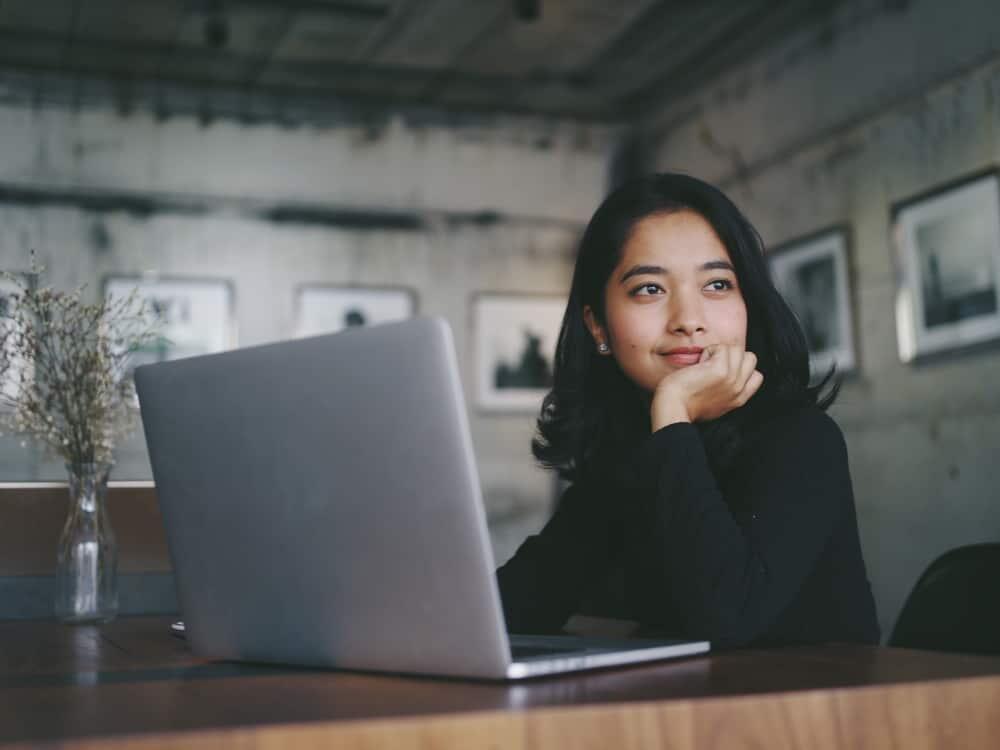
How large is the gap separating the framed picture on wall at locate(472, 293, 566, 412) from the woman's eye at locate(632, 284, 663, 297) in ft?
16.1

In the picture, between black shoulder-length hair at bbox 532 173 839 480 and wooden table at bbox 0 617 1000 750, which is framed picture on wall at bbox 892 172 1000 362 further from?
wooden table at bbox 0 617 1000 750

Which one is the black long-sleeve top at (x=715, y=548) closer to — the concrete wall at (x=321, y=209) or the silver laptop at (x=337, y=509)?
the silver laptop at (x=337, y=509)

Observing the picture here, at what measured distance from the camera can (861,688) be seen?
808 millimetres

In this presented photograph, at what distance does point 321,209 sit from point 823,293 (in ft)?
9.91

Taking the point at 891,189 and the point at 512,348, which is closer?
the point at 891,189

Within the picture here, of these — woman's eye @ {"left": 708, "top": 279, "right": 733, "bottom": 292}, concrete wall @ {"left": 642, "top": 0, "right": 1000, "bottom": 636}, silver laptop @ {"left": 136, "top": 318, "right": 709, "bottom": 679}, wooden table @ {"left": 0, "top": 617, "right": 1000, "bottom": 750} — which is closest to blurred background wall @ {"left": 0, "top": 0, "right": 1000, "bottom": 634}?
concrete wall @ {"left": 642, "top": 0, "right": 1000, "bottom": 636}

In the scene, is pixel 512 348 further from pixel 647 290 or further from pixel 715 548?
pixel 715 548

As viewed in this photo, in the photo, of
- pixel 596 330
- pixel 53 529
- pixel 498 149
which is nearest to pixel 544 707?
pixel 596 330

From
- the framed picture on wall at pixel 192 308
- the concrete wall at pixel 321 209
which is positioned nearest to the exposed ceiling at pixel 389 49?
the concrete wall at pixel 321 209

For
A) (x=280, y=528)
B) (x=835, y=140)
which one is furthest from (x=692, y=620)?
(x=835, y=140)

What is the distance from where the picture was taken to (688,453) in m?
1.25

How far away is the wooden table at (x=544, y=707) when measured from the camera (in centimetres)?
70

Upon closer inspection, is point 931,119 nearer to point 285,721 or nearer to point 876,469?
point 876,469

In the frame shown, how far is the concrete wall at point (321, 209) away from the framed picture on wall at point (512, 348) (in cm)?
8
